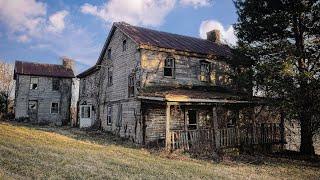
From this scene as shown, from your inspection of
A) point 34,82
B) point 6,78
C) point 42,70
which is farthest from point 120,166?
point 6,78

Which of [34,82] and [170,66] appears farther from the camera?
[34,82]

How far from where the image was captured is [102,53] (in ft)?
97.2

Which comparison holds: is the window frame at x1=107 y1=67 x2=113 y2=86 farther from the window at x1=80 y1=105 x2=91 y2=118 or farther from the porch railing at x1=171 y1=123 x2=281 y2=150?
the porch railing at x1=171 y1=123 x2=281 y2=150

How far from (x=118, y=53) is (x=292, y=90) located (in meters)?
14.3

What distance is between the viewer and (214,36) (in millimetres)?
32188

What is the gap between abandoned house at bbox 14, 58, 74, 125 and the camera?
38438mm

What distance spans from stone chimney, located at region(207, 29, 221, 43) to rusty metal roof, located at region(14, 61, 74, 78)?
60.1 ft

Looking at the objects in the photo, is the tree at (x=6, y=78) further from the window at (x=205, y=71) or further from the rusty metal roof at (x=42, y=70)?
the window at (x=205, y=71)

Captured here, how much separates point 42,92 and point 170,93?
81.1 feet

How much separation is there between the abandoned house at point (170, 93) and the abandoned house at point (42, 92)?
1253 centimetres

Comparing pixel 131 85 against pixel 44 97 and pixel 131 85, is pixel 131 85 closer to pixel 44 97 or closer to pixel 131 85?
pixel 131 85

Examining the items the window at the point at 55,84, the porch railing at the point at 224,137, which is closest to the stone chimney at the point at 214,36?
the porch railing at the point at 224,137

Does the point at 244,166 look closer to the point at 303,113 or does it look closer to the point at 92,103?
the point at 303,113

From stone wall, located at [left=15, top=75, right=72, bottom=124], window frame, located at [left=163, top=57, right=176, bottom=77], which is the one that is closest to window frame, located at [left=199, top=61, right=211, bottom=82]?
window frame, located at [left=163, top=57, right=176, bottom=77]
